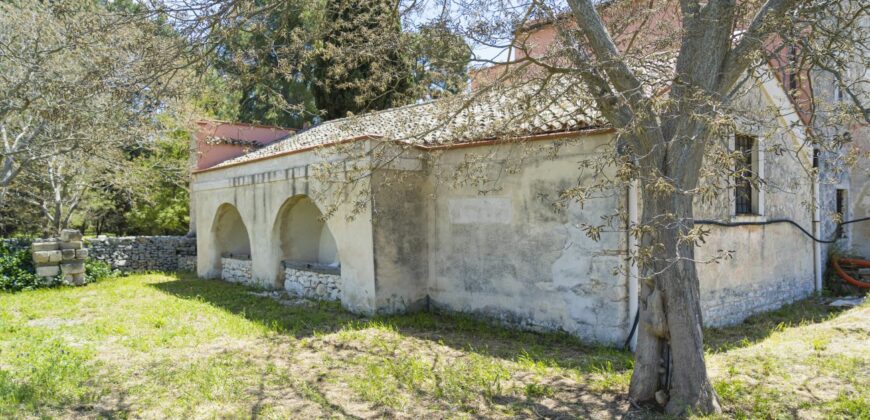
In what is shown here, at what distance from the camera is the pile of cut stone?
13.7 meters

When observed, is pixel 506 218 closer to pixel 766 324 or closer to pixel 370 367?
pixel 370 367


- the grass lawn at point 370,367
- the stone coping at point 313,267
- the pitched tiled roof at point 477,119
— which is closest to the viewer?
the grass lawn at point 370,367

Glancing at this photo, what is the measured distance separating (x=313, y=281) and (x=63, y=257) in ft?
25.5

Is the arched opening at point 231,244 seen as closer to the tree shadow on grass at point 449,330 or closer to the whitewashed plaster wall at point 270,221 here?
the whitewashed plaster wall at point 270,221

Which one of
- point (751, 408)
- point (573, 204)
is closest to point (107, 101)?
point (573, 204)

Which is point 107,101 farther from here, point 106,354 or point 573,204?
point 573,204

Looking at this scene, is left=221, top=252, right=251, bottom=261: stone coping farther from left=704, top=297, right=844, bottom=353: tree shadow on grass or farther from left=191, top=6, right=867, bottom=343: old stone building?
left=704, top=297, right=844, bottom=353: tree shadow on grass

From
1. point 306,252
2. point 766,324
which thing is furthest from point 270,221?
point 766,324

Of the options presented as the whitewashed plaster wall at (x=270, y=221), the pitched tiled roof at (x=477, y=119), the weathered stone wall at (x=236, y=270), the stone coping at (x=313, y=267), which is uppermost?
the pitched tiled roof at (x=477, y=119)

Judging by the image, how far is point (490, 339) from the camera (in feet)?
26.4

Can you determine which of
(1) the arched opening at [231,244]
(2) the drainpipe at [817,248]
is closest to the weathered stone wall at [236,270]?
(1) the arched opening at [231,244]

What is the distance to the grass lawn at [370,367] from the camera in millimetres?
5355

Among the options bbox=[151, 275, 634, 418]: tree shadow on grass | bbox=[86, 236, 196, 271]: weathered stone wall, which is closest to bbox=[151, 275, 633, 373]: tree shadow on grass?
bbox=[151, 275, 634, 418]: tree shadow on grass

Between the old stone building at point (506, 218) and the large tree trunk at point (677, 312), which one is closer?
the large tree trunk at point (677, 312)
